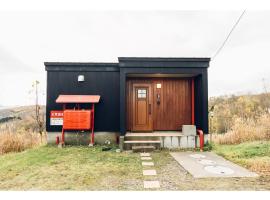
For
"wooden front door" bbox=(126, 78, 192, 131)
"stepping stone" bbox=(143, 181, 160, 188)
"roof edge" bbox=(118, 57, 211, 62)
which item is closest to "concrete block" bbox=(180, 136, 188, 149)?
"wooden front door" bbox=(126, 78, 192, 131)

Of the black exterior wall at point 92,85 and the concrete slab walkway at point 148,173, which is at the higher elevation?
the black exterior wall at point 92,85

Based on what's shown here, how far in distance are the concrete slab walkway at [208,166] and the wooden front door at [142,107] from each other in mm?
2544

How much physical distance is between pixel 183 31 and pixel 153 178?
1353 cm

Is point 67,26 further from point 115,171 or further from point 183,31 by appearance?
point 115,171

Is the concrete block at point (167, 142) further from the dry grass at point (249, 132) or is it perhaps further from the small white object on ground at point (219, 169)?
the small white object on ground at point (219, 169)

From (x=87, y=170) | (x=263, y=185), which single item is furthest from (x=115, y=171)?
(x=263, y=185)

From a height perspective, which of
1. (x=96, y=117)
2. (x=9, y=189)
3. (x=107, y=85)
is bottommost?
(x=9, y=189)

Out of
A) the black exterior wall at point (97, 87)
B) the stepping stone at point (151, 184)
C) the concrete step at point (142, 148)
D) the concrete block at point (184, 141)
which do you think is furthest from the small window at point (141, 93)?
the stepping stone at point (151, 184)

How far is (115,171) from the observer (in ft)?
16.8

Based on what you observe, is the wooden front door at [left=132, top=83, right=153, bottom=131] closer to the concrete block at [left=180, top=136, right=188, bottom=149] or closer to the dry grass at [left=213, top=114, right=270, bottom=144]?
the concrete block at [left=180, top=136, right=188, bottom=149]

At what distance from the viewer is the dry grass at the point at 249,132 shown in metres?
8.95

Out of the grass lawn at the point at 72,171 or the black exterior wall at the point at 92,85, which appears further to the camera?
the black exterior wall at the point at 92,85

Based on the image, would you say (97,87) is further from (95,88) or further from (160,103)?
(160,103)

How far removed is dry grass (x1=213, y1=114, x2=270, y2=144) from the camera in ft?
29.4
